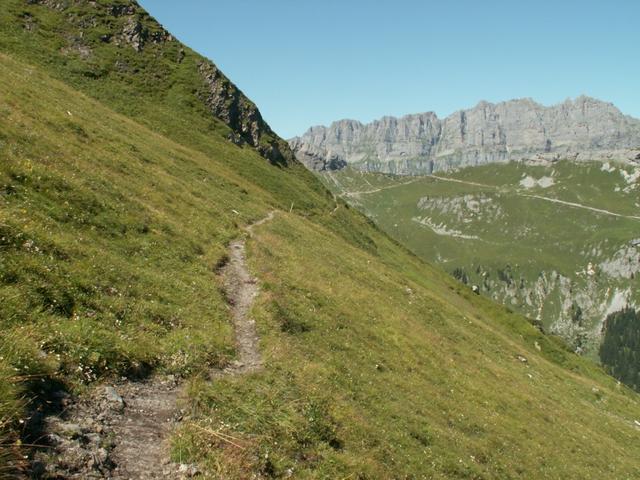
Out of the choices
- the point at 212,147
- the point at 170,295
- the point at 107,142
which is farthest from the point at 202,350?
the point at 212,147

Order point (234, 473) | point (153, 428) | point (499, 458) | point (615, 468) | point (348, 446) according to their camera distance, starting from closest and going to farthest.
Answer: point (234, 473) → point (153, 428) → point (348, 446) → point (499, 458) → point (615, 468)

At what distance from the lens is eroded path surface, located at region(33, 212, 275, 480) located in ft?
29.7

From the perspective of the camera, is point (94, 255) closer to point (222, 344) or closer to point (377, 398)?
point (222, 344)

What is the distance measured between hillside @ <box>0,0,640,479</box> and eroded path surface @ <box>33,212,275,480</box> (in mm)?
73

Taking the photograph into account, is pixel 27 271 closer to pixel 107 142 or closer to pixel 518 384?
pixel 107 142

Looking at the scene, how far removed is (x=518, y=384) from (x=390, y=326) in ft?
46.5

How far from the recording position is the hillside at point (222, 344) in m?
11.7

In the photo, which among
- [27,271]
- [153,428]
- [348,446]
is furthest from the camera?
[348,446]

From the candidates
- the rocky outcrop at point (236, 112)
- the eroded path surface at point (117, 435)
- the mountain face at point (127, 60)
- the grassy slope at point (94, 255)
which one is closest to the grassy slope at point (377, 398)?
the eroded path surface at point (117, 435)

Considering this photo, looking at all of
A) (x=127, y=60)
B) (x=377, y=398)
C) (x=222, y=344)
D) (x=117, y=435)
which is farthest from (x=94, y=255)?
(x=127, y=60)

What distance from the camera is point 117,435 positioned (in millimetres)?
10656

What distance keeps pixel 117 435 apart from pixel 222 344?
7.23 metres

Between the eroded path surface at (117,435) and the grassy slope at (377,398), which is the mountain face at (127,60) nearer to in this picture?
the grassy slope at (377,398)

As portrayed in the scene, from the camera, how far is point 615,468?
105 feet
